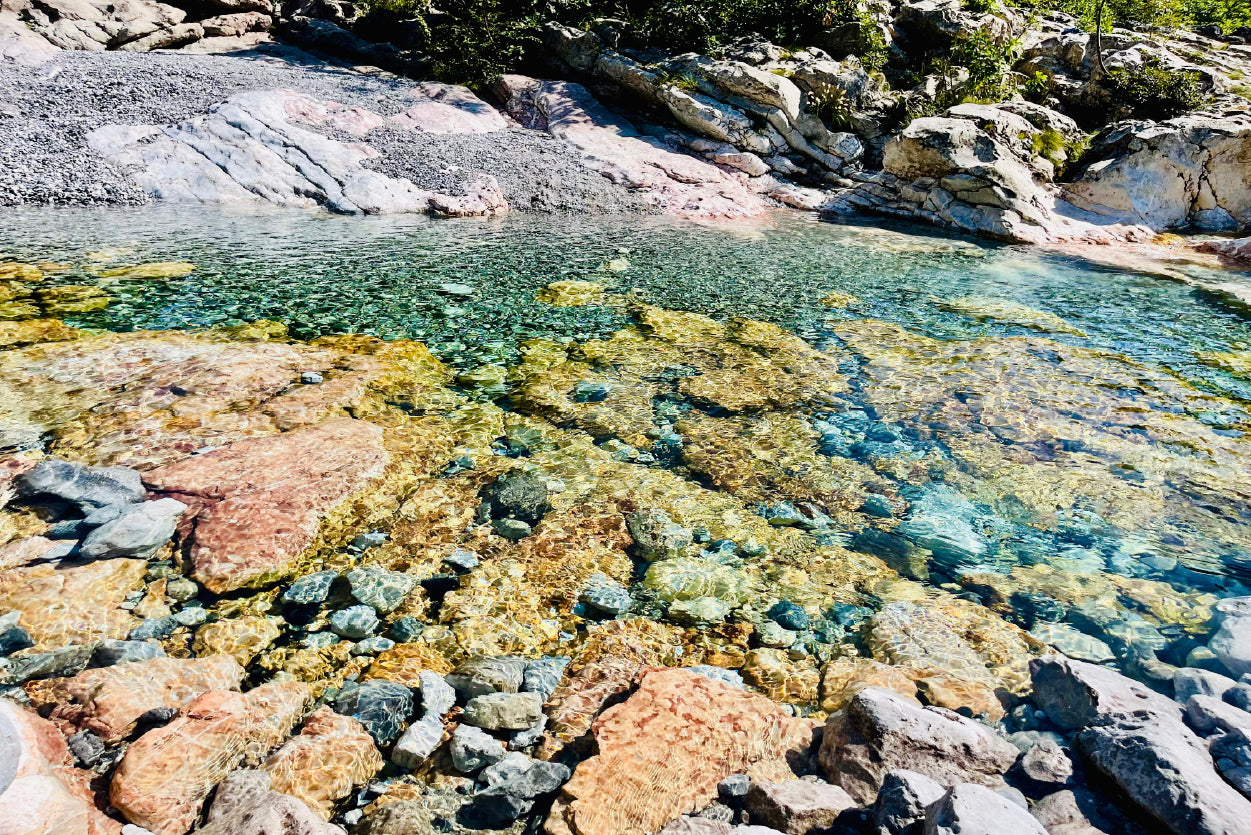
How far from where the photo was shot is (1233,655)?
3.57 m

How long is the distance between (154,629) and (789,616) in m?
3.69

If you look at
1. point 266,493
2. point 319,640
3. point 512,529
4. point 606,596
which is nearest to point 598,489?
point 512,529

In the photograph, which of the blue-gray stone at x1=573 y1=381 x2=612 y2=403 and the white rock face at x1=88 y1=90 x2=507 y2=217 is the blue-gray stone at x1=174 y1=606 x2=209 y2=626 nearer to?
the blue-gray stone at x1=573 y1=381 x2=612 y2=403

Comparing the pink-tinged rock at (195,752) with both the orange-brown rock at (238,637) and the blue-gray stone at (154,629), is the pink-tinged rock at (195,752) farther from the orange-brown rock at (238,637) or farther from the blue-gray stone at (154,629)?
the blue-gray stone at (154,629)

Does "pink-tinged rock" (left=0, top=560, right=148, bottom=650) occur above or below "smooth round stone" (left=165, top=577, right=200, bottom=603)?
above

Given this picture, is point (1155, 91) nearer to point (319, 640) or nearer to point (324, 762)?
point (319, 640)

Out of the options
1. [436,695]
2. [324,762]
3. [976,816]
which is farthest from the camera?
[436,695]

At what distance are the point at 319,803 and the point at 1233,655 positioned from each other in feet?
15.7

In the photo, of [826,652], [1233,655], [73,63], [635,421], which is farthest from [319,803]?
[73,63]

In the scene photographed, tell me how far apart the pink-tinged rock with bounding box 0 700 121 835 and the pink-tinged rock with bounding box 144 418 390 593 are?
1291mm

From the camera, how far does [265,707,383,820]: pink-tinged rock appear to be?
2.72m

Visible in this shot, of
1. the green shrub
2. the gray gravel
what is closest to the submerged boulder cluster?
the gray gravel

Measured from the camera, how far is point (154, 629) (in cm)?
356

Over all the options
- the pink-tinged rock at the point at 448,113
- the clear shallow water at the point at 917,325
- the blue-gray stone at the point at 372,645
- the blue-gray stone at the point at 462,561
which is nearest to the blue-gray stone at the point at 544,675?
the blue-gray stone at the point at 372,645
